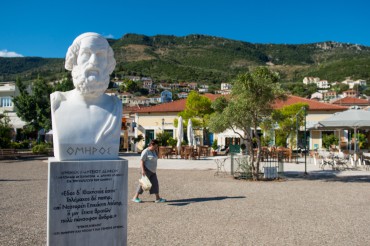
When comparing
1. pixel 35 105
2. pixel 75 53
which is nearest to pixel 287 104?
pixel 35 105

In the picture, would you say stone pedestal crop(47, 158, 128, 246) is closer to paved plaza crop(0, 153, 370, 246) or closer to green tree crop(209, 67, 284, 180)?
paved plaza crop(0, 153, 370, 246)

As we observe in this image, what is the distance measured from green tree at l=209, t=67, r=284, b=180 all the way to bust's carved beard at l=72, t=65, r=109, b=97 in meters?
8.90

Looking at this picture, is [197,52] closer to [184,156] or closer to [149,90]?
[149,90]

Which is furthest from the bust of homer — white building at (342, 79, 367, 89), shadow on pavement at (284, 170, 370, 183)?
→ white building at (342, 79, 367, 89)

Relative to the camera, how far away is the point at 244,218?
7297mm

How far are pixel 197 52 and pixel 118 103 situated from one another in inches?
6380

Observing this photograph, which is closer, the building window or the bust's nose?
the bust's nose

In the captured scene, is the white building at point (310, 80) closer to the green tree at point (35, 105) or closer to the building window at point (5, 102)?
the building window at point (5, 102)

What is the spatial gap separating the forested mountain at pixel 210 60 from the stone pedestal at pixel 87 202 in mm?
119212

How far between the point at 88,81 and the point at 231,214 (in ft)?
14.7

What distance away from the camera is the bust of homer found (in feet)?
14.4

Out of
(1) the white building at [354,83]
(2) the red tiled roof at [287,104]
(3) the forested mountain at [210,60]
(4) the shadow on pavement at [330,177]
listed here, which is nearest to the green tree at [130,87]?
(3) the forested mountain at [210,60]

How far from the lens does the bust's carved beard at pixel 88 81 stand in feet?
15.0

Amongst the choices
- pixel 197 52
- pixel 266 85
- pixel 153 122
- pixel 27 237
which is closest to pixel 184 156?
pixel 266 85
